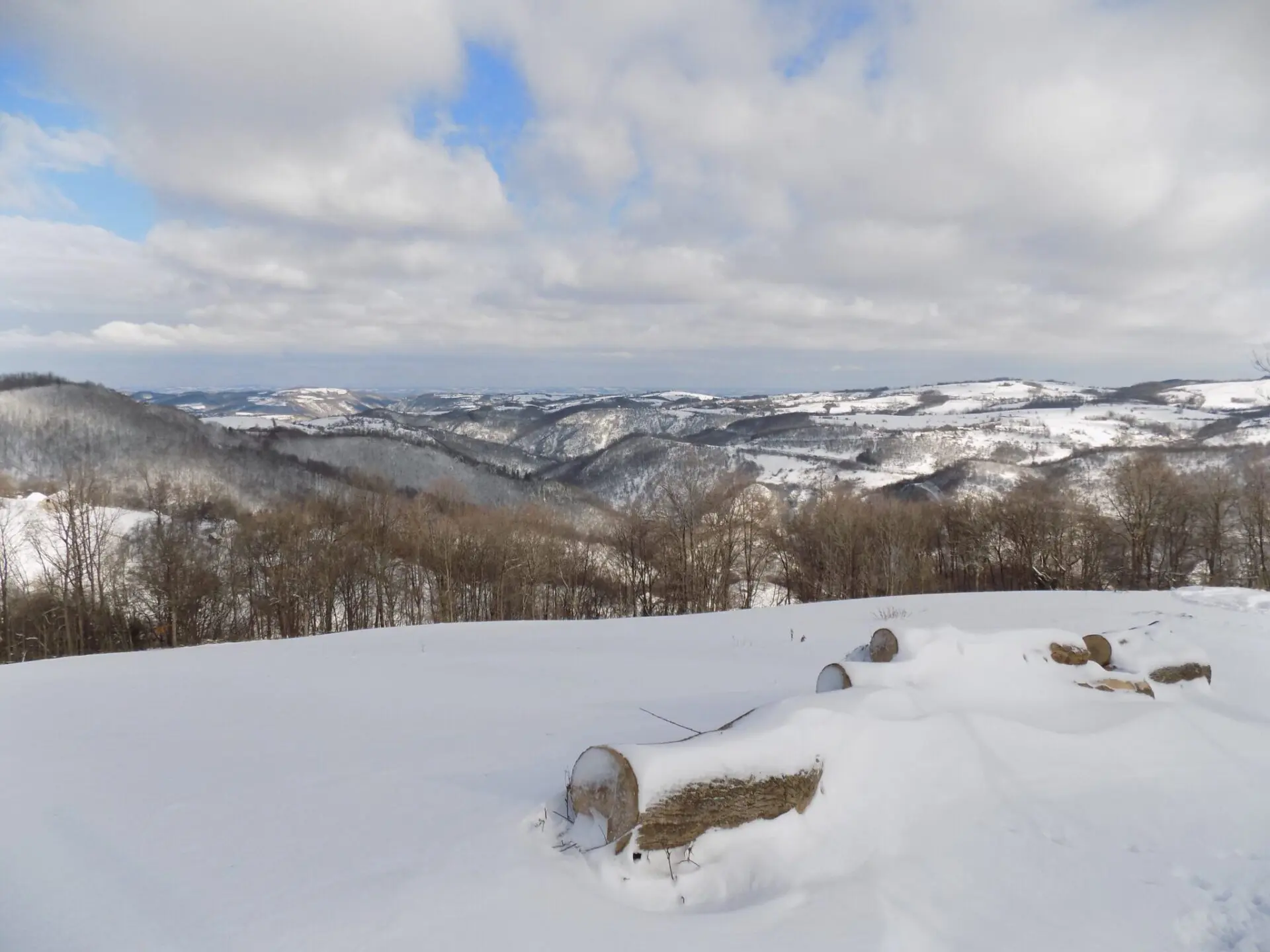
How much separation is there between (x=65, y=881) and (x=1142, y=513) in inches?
1669

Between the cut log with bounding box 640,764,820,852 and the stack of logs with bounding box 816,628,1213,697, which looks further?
the stack of logs with bounding box 816,628,1213,697

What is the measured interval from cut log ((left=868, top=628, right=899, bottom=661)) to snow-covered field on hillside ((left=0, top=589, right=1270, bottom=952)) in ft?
0.51

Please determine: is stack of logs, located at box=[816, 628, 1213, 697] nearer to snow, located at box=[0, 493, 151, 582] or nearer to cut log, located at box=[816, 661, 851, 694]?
cut log, located at box=[816, 661, 851, 694]

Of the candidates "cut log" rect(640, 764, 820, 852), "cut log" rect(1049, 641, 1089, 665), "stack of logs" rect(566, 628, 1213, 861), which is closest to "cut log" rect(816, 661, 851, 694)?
"stack of logs" rect(566, 628, 1213, 861)

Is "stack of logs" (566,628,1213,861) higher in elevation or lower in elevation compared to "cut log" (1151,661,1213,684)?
higher

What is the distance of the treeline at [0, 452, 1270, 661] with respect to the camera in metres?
32.2

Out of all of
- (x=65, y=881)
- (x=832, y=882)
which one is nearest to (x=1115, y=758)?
(x=832, y=882)

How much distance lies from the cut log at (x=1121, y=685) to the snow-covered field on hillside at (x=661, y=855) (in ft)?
0.38

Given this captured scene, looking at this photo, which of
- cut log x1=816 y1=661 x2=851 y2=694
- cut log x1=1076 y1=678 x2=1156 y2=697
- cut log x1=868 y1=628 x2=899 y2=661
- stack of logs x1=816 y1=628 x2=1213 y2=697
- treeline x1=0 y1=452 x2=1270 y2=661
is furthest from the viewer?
treeline x1=0 y1=452 x2=1270 y2=661

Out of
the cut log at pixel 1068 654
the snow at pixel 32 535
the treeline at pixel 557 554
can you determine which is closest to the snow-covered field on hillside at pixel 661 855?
the cut log at pixel 1068 654

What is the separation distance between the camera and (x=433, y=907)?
339cm

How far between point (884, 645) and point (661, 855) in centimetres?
382

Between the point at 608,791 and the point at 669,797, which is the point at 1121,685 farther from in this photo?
the point at 608,791

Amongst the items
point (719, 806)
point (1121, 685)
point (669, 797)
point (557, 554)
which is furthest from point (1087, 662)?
point (557, 554)
